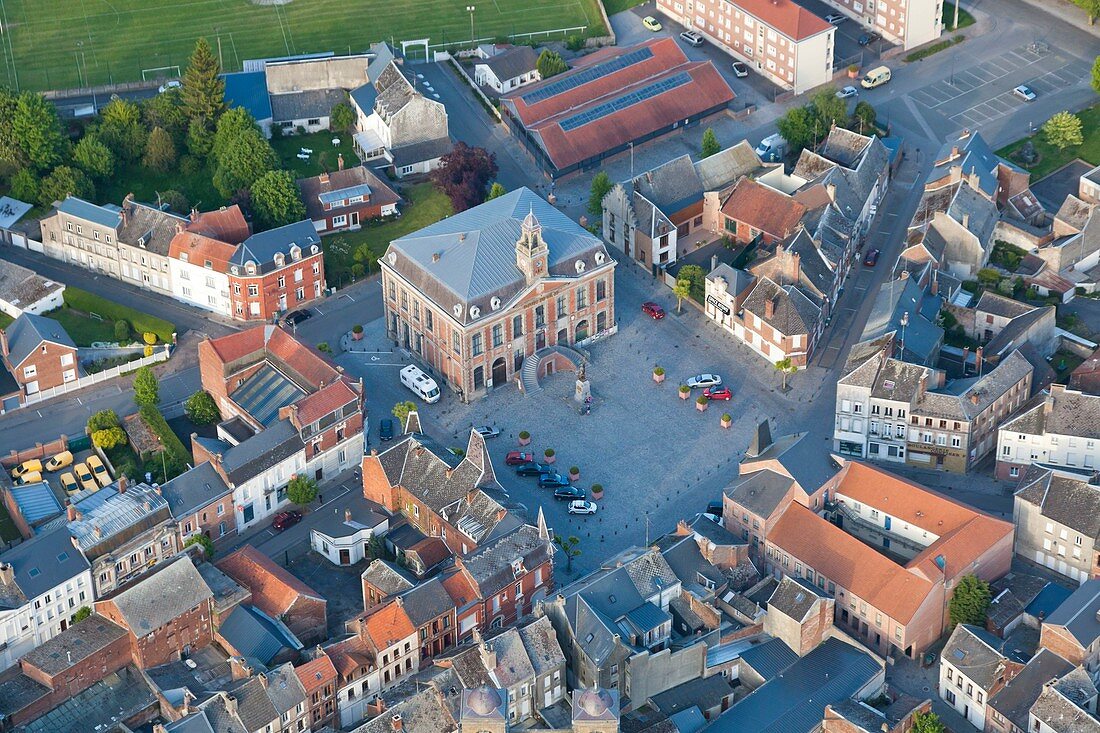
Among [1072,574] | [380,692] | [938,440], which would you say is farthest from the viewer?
[938,440]

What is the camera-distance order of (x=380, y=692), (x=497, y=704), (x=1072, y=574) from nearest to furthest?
(x=497, y=704), (x=380, y=692), (x=1072, y=574)

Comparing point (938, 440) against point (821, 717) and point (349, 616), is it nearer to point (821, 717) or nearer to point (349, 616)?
point (821, 717)

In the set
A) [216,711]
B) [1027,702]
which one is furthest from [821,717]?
[216,711]

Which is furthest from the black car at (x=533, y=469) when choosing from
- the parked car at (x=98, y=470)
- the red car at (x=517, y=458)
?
the parked car at (x=98, y=470)

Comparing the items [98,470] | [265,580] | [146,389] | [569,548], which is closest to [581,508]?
[569,548]

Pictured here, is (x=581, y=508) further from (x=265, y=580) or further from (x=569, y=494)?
(x=265, y=580)

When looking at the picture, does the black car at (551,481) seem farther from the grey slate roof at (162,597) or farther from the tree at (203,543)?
the grey slate roof at (162,597)
